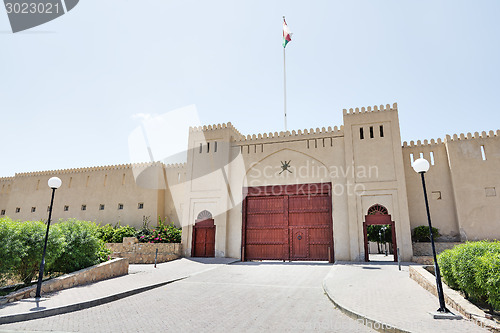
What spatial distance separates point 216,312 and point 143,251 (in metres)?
11.5

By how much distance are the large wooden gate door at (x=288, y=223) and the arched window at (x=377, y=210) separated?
1923 mm

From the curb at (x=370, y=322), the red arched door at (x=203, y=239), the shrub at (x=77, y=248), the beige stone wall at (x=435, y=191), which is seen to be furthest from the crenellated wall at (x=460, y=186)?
the shrub at (x=77, y=248)

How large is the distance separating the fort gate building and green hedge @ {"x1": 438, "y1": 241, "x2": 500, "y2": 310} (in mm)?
7409

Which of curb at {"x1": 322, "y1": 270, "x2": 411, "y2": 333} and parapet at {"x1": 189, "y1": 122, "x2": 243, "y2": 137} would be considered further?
parapet at {"x1": 189, "y1": 122, "x2": 243, "y2": 137}

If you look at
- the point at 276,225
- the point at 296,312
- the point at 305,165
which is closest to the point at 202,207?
the point at 276,225

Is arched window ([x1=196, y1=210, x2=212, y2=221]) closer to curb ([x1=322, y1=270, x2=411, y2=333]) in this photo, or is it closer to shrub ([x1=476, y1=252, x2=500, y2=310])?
curb ([x1=322, y1=270, x2=411, y2=333])

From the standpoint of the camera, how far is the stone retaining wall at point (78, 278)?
761 cm

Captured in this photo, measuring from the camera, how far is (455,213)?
15508mm

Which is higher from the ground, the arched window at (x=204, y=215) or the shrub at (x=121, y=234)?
the arched window at (x=204, y=215)

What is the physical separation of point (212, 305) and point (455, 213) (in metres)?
13.7

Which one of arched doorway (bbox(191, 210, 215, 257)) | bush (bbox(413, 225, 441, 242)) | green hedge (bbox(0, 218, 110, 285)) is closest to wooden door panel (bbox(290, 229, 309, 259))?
arched doorway (bbox(191, 210, 215, 257))

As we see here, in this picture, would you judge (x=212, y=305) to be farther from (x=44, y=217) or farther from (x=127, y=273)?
(x=44, y=217)

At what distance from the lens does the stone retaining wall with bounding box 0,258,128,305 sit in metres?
7.61

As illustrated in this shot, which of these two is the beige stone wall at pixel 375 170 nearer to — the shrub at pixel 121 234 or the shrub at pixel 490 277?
the shrub at pixel 490 277
